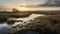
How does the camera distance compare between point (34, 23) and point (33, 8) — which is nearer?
point (34, 23)

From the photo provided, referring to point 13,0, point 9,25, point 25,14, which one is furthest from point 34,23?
point 13,0

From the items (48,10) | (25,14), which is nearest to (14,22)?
(25,14)

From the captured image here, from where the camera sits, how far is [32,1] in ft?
6.59

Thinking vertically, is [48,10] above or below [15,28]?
above

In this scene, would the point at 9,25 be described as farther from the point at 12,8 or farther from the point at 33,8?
the point at 33,8

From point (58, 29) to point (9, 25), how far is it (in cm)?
67

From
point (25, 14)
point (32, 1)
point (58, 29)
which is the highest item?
point (32, 1)

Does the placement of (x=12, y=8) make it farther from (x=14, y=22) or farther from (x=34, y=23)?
(x=34, y=23)

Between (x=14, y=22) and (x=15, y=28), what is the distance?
0.13m

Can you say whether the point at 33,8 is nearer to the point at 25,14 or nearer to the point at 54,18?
the point at 25,14

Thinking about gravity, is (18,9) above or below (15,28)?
above

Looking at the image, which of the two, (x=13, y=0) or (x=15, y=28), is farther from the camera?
(x=13, y=0)

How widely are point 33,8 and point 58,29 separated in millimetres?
496

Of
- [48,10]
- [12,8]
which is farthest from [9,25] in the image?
[48,10]
